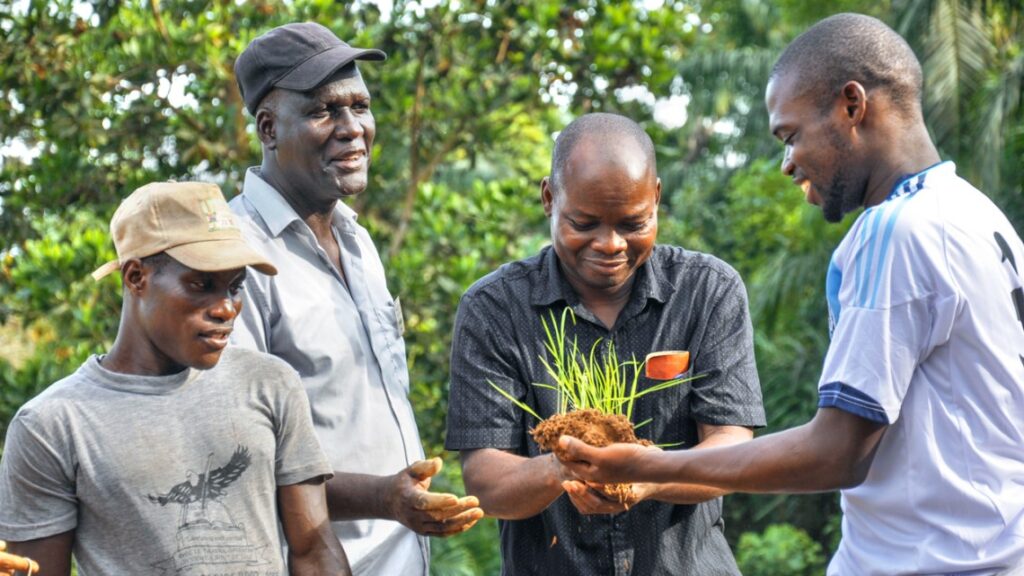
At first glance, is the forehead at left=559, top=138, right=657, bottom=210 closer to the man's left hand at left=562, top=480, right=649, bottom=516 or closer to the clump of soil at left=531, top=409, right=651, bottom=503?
the clump of soil at left=531, top=409, right=651, bottom=503

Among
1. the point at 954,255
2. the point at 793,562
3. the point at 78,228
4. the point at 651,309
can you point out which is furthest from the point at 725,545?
the point at 793,562

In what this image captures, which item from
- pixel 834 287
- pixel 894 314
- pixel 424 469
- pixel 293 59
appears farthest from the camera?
pixel 293 59

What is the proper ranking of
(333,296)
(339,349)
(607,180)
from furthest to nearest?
(333,296)
(339,349)
(607,180)

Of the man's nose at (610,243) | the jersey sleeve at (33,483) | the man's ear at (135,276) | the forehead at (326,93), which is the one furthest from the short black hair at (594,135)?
the jersey sleeve at (33,483)

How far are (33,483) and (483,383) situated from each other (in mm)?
1309

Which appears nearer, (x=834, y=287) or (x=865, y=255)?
(x=865, y=255)

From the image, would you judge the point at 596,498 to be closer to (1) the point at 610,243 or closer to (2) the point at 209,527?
(1) the point at 610,243

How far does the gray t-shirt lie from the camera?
3295mm

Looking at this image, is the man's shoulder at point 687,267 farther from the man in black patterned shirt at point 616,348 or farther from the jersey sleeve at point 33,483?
the jersey sleeve at point 33,483

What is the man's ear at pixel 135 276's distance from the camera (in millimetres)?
3572

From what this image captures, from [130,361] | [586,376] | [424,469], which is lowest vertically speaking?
[424,469]

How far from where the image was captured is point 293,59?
435cm

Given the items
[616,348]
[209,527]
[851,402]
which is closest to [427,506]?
[209,527]

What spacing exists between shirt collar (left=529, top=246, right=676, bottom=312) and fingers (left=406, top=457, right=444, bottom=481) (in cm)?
63
